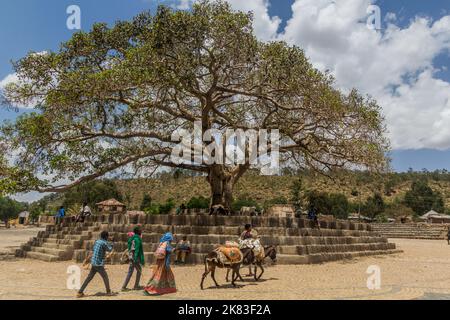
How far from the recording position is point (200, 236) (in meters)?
15.5

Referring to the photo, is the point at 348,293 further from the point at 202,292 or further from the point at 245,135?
the point at 245,135

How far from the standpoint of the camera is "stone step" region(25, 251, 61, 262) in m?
16.1

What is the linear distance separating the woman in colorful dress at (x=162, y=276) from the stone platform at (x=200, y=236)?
17.9 feet

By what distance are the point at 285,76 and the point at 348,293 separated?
976 cm

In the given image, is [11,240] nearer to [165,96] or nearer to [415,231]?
[165,96]

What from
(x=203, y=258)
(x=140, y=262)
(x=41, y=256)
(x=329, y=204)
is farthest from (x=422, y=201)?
(x=140, y=262)

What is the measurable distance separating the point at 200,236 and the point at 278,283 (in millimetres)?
5215

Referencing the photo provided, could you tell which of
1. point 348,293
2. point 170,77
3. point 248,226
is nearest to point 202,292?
point 248,226

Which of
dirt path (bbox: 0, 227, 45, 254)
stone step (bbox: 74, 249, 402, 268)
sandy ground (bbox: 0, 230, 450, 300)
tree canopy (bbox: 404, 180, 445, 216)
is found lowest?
dirt path (bbox: 0, 227, 45, 254)

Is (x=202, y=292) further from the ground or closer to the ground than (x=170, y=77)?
closer to the ground

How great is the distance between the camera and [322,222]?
18922 millimetres

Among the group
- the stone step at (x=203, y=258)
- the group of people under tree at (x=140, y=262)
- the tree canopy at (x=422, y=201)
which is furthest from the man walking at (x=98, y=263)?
the tree canopy at (x=422, y=201)

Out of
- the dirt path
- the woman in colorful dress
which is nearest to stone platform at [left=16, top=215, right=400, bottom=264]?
the dirt path

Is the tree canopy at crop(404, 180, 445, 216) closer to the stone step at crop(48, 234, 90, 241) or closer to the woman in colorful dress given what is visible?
the stone step at crop(48, 234, 90, 241)
